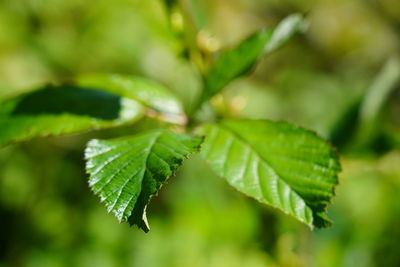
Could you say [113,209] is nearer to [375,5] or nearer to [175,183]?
[175,183]

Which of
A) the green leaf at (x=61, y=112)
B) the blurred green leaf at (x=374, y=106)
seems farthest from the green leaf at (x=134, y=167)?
the blurred green leaf at (x=374, y=106)

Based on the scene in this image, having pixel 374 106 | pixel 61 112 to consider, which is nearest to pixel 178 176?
pixel 374 106

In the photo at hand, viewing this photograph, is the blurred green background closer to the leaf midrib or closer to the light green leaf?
the light green leaf

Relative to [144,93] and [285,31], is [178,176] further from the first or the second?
[285,31]

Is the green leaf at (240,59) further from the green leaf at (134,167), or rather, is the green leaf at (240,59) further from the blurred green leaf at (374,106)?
the blurred green leaf at (374,106)

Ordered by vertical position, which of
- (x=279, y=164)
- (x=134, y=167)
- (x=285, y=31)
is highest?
(x=285, y=31)

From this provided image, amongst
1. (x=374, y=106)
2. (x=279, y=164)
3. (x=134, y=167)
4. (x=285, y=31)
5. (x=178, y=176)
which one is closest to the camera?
(x=134, y=167)
